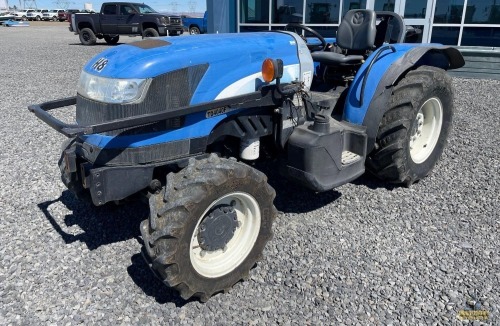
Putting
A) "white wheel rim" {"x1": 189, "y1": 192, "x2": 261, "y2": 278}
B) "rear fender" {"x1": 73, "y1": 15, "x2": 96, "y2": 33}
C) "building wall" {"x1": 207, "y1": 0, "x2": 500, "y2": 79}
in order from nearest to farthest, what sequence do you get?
"white wheel rim" {"x1": 189, "y1": 192, "x2": 261, "y2": 278} < "building wall" {"x1": 207, "y1": 0, "x2": 500, "y2": 79} < "rear fender" {"x1": 73, "y1": 15, "x2": 96, "y2": 33}

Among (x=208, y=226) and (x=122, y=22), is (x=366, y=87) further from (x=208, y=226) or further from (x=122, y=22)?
(x=122, y=22)

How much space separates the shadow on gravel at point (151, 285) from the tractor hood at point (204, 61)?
1124 mm

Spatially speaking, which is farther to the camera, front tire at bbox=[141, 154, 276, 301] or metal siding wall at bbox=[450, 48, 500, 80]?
metal siding wall at bbox=[450, 48, 500, 80]

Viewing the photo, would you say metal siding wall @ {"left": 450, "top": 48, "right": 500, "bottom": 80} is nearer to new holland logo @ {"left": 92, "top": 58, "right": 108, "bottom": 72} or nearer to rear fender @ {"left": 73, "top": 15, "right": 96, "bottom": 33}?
new holland logo @ {"left": 92, "top": 58, "right": 108, "bottom": 72}

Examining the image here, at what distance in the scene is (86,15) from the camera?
19250 millimetres

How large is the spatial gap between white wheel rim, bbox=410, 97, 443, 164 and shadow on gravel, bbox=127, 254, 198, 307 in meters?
2.57

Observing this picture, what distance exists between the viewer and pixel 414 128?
3.91 meters

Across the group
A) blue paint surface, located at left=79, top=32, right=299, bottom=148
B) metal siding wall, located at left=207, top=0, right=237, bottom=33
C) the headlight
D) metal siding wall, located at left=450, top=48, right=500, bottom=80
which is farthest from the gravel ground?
metal siding wall, located at left=207, top=0, right=237, bottom=33

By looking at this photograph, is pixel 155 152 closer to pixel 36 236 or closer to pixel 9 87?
pixel 36 236

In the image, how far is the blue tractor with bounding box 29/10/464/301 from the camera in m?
2.33

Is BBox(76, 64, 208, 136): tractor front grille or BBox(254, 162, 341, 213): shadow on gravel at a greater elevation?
BBox(76, 64, 208, 136): tractor front grille

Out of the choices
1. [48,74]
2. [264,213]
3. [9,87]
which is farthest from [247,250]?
[48,74]

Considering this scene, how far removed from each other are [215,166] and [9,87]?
8.10 metres

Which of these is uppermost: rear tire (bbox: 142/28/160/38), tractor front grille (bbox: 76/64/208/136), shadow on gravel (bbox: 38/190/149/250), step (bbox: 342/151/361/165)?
tractor front grille (bbox: 76/64/208/136)
